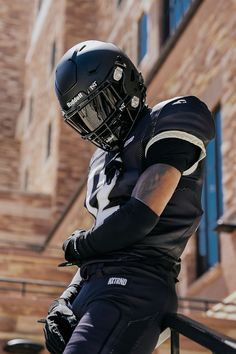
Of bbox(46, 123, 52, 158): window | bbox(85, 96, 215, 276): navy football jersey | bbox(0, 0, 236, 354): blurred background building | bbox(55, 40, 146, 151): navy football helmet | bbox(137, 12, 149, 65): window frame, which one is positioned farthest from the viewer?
bbox(46, 123, 52, 158): window

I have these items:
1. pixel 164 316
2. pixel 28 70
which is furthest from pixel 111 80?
pixel 28 70

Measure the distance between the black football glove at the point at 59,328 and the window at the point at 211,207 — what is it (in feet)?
25.0

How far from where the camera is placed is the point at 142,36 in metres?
16.5

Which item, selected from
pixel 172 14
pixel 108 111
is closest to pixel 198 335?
pixel 108 111

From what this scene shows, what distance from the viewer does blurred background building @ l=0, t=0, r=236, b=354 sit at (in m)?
9.04

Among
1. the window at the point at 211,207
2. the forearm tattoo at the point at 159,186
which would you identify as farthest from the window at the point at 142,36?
the forearm tattoo at the point at 159,186

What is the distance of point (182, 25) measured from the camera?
11.6 m

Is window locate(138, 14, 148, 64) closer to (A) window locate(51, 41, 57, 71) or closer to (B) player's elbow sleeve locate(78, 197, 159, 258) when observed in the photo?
(A) window locate(51, 41, 57, 71)

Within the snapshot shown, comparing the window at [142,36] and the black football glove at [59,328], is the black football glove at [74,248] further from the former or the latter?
the window at [142,36]

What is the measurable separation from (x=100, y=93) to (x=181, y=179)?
0.37 meters

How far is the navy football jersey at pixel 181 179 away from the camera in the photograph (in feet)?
7.47

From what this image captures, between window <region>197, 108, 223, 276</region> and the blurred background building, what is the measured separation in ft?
0.05

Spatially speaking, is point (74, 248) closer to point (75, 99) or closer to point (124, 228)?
point (124, 228)

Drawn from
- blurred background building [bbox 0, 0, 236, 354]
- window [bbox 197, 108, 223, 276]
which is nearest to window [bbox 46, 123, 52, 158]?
blurred background building [bbox 0, 0, 236, 354]
